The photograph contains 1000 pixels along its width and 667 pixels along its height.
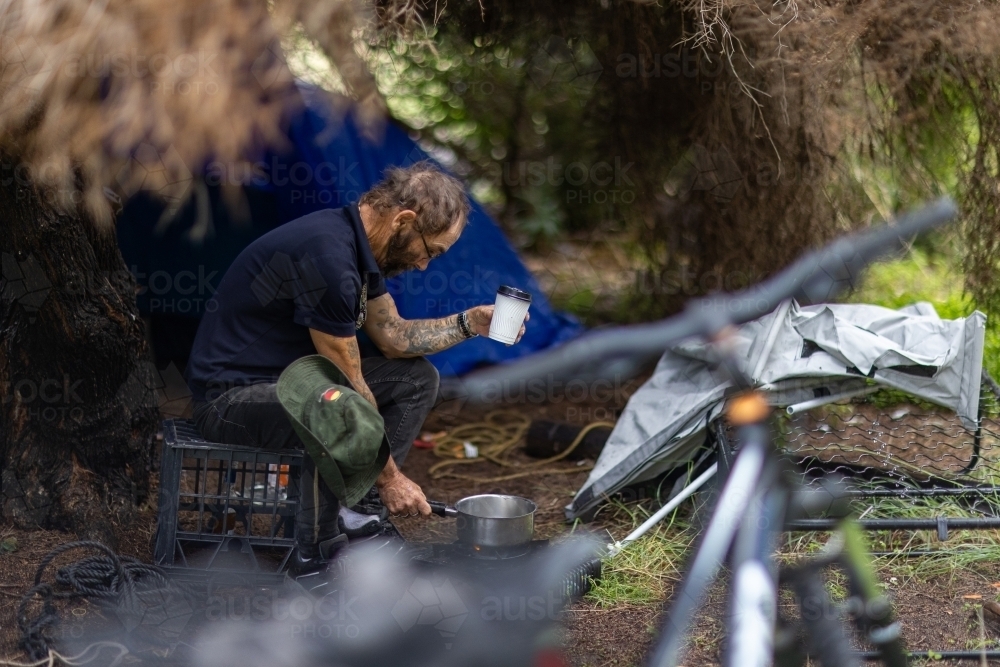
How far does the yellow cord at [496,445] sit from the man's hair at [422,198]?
1327 millimetres

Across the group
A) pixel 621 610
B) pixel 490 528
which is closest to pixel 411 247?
pixel 490 528

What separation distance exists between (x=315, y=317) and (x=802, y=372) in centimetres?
156

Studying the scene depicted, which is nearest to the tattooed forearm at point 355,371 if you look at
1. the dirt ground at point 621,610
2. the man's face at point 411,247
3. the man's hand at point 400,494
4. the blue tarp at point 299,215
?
the man's hand at point 400,494

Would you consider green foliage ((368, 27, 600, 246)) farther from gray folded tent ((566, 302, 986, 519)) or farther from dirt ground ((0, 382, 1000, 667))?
dirt ground ((0, 382, 1000, 667))

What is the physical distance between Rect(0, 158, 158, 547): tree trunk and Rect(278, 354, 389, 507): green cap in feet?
2.57

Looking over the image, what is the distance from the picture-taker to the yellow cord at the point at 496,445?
3910mm

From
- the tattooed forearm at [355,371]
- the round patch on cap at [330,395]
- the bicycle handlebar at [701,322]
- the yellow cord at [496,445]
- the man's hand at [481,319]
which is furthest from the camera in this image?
the yellow cord at [496,445]

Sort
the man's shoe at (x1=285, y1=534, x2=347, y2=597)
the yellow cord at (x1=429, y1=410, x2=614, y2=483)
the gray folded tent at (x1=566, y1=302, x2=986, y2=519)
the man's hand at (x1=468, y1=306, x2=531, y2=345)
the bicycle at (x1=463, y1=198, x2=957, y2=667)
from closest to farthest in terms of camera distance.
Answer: the bicycle at (x1=463, y1=198, x2=957, y2=667) < the man's shoe at (x1=285, y1=534, x2=347, y2=597) < the gray folded tent at (x1=566, y1=302, x2=986, y2=519) < the man's hand at (x1=468, y1=306, x2=531, y2=345) < the yellow cord at (x1=429, y1=410, x2=614, y2=483)

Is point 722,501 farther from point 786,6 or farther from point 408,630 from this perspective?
point 786,6

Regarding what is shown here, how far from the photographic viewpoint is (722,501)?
1.76 meters

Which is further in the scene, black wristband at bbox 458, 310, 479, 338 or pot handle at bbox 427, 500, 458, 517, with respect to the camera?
black wristband at bbox 458, 310, 479, 338

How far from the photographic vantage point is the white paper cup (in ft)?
9.50

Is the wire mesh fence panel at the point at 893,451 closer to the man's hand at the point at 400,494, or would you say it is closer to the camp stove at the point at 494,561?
the camp stove at the point at 494,561

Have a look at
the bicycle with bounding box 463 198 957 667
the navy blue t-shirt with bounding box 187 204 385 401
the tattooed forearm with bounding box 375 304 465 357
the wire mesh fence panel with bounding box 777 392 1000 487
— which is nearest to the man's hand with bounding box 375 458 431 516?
the navy blue t-shirt with bounding box 187 204 385 401
